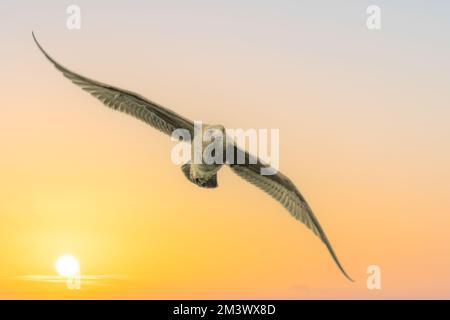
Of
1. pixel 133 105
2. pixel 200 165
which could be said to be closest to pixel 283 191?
pixel 200 165

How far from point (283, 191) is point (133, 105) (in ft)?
16.4

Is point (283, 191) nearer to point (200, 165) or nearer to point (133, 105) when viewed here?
point (200, 165)

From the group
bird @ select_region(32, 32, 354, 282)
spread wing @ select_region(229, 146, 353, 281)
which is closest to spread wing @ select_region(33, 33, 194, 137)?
bird @ select_region(32, 32, 354, 282)

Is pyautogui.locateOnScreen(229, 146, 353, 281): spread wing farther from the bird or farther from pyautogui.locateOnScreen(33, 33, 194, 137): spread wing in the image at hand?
pyautogui.locateOnScreen(33, 33, 194, 137): spread wing

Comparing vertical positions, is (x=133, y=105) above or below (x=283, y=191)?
above

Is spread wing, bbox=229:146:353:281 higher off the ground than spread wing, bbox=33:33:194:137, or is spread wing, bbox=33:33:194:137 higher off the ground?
spread wing, bbox=33:33:194:137

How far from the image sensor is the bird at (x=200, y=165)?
16047 millimetres

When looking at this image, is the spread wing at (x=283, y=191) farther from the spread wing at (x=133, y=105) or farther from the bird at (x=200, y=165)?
Answer: the spread wing at (x=133, y=105)

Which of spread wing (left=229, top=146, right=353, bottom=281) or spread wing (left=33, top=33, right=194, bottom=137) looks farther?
spread wing (left=229, top=146, right=353, bottom=281)

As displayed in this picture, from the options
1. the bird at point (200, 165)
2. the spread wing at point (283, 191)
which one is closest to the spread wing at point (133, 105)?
the bird at point (200, 165)

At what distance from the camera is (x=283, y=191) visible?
1933 cm

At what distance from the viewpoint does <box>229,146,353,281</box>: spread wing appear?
18781 millimetres

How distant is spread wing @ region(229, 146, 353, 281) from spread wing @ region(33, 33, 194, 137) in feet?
7.87
